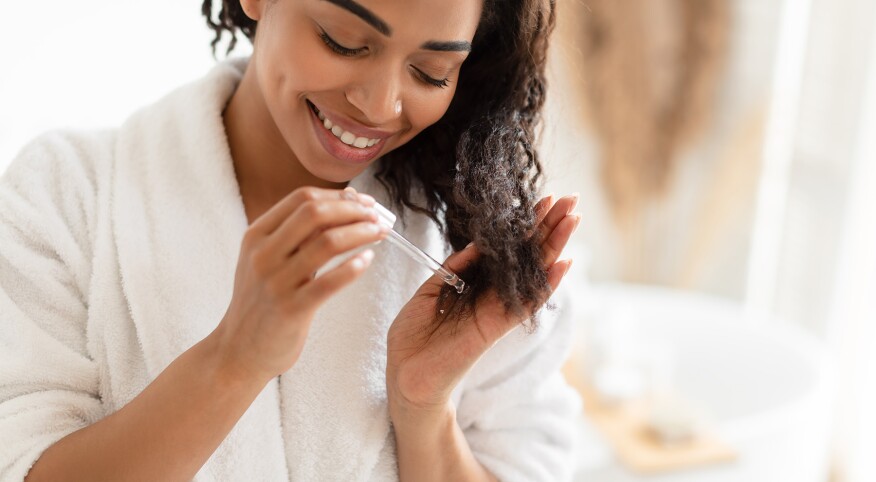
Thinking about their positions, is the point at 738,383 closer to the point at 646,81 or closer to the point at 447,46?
the point at 646,81

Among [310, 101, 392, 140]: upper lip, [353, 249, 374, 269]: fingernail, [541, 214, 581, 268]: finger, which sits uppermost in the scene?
[310, 101, 392, 140]: upper lip

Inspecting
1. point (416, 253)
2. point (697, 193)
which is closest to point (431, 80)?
point (416, 253)

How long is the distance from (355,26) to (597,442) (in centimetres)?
116

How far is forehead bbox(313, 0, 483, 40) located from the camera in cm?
65

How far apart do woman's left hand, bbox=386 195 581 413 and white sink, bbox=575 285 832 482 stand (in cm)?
87

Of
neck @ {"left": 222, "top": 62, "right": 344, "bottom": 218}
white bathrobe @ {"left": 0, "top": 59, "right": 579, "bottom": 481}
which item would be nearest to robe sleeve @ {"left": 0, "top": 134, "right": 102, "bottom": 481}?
white bathrobe @ {"left": 0, "top": 59, "right": 579, "bottom": 481}

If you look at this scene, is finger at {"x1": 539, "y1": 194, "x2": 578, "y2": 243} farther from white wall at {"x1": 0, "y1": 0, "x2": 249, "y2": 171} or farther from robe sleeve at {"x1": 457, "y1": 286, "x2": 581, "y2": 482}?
white wall at {"x1": 0, "y1": 0, "x2": 249, "y2": 171}

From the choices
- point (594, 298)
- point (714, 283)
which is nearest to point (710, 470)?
point (594, 298)

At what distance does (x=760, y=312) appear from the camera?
230 cm

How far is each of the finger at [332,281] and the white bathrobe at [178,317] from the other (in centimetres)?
28

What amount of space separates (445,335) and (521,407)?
203mm

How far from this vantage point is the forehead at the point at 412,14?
65cm

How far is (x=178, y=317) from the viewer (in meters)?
0.77

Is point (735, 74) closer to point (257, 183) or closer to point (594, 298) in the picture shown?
point (594, 298)
